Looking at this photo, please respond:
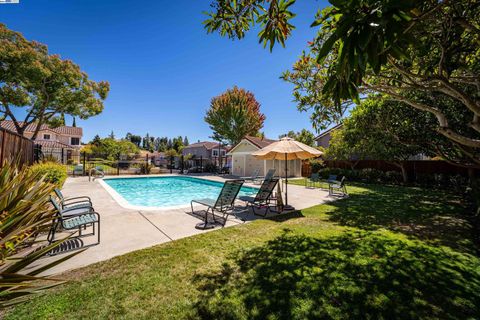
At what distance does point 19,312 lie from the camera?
2.51m

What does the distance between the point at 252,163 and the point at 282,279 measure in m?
20.9

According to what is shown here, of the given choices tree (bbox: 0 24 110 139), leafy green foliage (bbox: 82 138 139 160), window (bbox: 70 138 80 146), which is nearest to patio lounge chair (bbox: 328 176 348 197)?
tree (bbox: 0 24 110 139)

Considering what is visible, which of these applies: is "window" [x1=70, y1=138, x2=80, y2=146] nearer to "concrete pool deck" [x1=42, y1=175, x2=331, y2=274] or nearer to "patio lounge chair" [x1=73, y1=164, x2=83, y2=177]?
"patio lounge chair" [x1=73, y1=164, x2=83, y2=177]

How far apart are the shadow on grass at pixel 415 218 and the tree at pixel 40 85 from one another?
2194 cm

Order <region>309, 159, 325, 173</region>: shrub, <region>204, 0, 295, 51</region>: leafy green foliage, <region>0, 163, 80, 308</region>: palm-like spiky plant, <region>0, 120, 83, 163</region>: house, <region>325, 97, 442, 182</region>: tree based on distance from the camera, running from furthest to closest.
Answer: <region>0, 120, 83, 163</region>: house, <region>309, 159, 325, 173</region>: shrub, <region>325, 97, 442, 182</region>: tree, <region>204, 0, 295, 51</region>: leafy green foliage, <region>0, 163, 80, 308</region>: palm-like spiky plant

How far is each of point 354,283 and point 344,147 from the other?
17072mm

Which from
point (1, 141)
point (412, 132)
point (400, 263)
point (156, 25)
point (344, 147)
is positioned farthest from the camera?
point (344, 147)

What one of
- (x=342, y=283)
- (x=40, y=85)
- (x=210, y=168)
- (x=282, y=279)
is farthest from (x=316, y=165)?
(x=40, y=85)

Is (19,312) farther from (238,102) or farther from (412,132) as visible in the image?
(238,102)

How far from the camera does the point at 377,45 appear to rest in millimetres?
1501

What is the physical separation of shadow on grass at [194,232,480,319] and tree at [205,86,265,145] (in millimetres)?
30926

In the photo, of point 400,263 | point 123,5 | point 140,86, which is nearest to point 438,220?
point 400,263

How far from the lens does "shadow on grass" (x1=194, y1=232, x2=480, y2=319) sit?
2578mm

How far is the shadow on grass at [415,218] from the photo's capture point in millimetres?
5266
